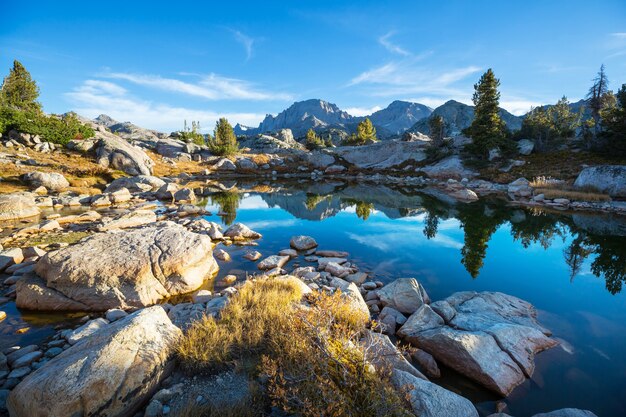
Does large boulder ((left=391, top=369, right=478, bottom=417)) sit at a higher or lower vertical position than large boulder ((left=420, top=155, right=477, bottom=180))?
lower

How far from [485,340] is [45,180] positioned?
118 ft

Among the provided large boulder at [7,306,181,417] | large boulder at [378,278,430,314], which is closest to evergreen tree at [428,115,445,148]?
large boulder at [378,278,430,314]

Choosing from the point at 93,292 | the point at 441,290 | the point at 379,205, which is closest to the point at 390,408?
the point at 441,290

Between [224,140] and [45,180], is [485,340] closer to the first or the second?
[45,180]

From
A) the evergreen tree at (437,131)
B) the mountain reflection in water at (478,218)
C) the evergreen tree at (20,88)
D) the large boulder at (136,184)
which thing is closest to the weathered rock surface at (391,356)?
the mountain reflection in water at (478,218)

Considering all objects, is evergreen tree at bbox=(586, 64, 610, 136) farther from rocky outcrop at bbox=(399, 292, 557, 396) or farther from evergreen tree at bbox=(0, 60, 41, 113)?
evergreen tree at bbox=(0, 60, 41, 113)

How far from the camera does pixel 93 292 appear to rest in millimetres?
7527

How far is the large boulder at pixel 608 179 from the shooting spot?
24.6m

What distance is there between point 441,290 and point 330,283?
408 centimetres

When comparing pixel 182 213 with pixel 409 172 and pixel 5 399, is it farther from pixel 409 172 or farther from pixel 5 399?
pixel 409 172

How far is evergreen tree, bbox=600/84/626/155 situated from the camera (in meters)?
32.0

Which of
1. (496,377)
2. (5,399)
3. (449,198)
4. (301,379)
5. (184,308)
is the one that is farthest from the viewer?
(449,198)

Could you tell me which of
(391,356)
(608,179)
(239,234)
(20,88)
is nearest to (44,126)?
(20,88)

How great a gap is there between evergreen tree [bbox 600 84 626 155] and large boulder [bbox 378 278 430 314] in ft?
138
